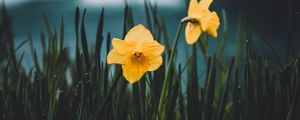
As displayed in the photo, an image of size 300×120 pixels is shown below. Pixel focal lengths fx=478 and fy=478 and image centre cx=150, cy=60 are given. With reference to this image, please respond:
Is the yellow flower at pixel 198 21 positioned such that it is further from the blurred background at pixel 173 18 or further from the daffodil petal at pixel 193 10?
the blurred background at pixel 173 18

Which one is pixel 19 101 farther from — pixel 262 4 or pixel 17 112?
pixel 262 4

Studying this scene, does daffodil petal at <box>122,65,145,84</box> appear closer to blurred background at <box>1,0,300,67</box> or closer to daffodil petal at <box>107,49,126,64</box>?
daffodil petal at <box>107,49,126,64</box>

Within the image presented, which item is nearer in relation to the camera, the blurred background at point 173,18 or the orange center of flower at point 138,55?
the orange center of flower at point 138,55

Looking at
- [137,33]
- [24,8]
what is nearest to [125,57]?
[137,33]

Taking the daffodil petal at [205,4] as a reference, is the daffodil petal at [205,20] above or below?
below

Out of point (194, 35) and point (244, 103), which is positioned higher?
point (194, 35)

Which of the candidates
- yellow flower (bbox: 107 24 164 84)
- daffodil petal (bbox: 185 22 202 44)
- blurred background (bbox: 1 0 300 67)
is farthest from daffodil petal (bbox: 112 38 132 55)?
blurred background (bbox: 1 0 300 67)

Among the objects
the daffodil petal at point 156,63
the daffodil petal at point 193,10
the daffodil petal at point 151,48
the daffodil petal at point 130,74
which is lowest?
the daffodil petal at point 130,74

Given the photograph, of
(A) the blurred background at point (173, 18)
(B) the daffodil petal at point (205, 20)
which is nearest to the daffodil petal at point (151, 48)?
(B) the daffodil petal at point (205, 20)
